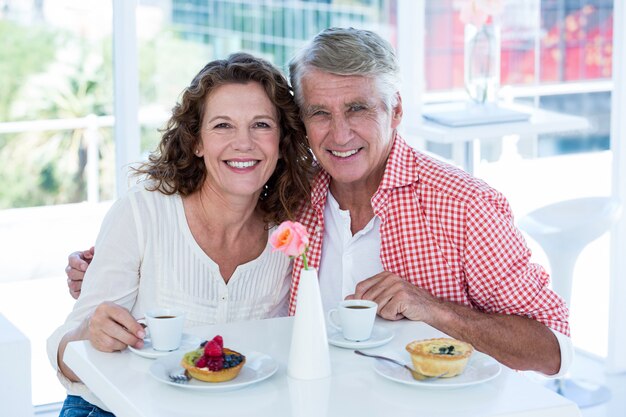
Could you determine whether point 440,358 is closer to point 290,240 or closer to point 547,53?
point 290,240

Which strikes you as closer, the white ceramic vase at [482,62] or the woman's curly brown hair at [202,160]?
the woman's curly brown hair at [202,160]

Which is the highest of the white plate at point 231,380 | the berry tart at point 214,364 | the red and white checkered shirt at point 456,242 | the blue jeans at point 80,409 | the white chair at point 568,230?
the red and white checkered shirt at point 456,242

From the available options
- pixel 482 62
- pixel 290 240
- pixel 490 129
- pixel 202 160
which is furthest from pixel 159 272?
pixel 482 62

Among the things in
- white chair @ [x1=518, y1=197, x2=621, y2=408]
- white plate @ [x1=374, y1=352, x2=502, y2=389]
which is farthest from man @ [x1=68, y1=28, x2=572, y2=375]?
white chair @ [x1=518, y1=197, x2=621, y2=408]

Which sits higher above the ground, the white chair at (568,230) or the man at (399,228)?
the man at (399,228)

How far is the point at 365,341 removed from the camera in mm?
1864

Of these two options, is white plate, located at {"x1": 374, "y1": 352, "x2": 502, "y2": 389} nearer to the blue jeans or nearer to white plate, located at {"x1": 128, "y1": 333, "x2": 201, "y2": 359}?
white plate, located at {"x1": 128, "y1": 333, "x2": 201, "y2": 359}

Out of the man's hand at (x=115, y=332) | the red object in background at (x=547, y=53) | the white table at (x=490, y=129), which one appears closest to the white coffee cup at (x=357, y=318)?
the man's hand at (x=115, y=332)

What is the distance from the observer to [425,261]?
2.23 metres

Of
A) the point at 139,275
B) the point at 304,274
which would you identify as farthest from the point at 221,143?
the point at 304,274

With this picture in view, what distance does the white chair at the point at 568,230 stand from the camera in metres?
3.65

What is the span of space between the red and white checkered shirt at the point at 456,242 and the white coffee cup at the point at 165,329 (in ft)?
1.82

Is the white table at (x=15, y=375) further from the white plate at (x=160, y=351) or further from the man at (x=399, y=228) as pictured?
the man at (x=399, y=228)

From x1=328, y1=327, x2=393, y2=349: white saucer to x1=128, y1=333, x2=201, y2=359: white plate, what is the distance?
24 cm
